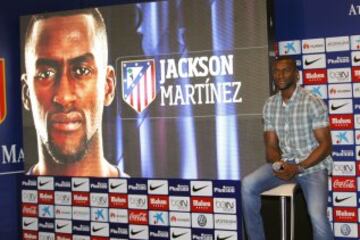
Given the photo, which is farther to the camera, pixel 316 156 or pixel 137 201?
pixel 137 201

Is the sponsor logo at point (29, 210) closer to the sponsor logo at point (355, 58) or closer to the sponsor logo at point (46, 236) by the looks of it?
the sponsor logo at point (46, 236)

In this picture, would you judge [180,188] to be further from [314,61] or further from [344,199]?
[314,61]

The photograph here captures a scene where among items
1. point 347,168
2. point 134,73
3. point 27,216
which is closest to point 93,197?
point 27,216

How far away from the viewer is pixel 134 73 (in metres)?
4.52

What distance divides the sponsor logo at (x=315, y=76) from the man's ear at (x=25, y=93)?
94.2 inches

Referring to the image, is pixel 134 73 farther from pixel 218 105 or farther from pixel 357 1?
pixel 357 1

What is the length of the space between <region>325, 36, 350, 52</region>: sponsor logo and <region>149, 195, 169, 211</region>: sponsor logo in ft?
5.59

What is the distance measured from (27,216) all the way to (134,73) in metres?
1.67

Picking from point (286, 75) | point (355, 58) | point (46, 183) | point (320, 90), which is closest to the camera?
point (286, 75)

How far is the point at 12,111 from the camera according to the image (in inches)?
199

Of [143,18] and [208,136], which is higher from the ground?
[143,18]

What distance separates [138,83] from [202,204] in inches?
42.9

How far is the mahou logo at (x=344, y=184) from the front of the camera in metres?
4.08

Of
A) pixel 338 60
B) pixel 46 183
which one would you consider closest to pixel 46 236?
pixel 46 183
